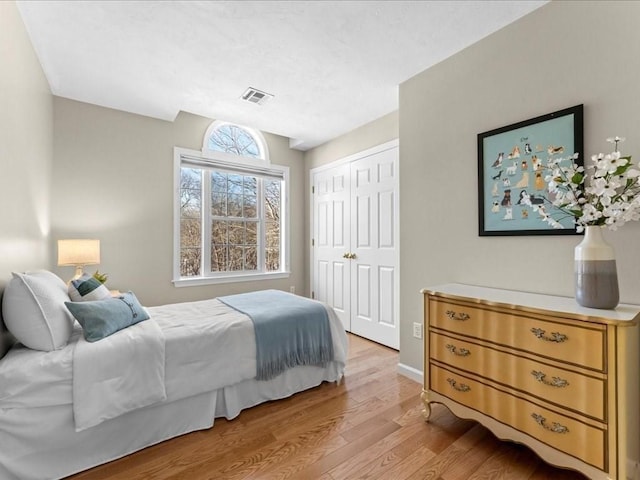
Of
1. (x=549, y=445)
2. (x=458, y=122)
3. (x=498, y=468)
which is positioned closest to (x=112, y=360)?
(x=498, y=468)

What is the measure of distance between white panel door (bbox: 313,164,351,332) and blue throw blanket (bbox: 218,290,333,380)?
4.66 ft

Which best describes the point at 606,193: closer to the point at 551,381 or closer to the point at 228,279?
the point at 551,381

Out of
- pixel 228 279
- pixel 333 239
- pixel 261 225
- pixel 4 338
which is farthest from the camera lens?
pixel 261 225

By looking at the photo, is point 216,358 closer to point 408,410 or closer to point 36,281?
point 36,281

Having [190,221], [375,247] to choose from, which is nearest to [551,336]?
[375,247]

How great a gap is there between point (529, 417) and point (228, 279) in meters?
3.25

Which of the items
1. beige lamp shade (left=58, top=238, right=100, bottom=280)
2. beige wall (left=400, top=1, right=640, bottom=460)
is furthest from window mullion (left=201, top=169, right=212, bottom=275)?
beige wall (left=400, top=1, right=640, bottom=460)

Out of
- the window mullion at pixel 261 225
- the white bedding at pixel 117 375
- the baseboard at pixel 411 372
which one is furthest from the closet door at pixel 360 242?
the white bedding at pixel 117 375

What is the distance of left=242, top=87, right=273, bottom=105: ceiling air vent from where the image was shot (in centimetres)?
284

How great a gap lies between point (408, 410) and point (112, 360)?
184 centimetres

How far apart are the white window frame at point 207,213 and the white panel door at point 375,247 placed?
43.2 inches

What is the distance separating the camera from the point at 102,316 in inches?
67.7

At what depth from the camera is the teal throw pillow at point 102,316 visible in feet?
5.45

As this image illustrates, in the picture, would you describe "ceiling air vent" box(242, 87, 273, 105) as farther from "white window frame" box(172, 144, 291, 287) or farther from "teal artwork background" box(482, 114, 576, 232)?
"teal artwork background" box(482, 114, 576, 232)
